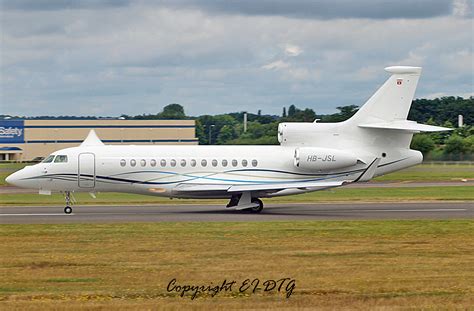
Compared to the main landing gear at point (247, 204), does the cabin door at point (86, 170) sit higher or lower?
higher

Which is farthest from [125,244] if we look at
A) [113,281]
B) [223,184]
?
[223,184]

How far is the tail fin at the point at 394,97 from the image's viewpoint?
1485 inches

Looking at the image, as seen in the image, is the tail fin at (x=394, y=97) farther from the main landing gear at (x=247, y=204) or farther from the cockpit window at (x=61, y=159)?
the cockpit window at (x=61, y=159)

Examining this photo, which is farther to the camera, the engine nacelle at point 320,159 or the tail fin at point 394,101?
the tail fin at point 394,101

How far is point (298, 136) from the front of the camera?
125 feet

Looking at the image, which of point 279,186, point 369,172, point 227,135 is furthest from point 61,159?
point 227,135

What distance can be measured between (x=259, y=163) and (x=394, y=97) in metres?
6.38

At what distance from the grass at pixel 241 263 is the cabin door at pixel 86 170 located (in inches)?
247

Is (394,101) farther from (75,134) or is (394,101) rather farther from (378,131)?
(75,134)

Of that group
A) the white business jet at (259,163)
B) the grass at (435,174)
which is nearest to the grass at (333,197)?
the white business jet at (259,163)

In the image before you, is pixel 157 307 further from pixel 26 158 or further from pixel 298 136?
pixel 26 158

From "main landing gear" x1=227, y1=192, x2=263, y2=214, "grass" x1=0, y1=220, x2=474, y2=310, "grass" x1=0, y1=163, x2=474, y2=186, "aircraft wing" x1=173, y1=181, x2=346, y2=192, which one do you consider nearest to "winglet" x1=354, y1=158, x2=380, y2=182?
"aircraft wing" x1=173, y1=181, x2=346, y2=192

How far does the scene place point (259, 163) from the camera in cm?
3744

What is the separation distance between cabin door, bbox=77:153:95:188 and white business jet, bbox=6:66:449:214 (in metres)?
0.04
